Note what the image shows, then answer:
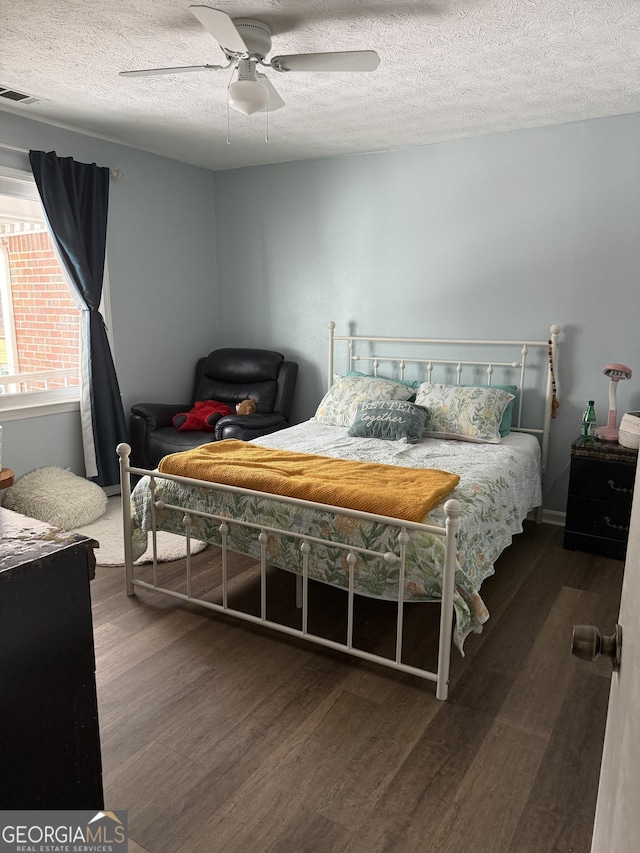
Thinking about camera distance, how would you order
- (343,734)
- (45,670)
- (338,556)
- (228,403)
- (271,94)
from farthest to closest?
(228,403)
(271,94)
(338,556)
(343,734)
(45,670)

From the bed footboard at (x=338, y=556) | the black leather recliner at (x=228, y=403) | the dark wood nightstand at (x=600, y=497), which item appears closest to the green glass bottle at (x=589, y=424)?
the dark wood nightstand at (x=600, y=497)

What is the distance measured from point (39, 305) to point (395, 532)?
3.32 metres

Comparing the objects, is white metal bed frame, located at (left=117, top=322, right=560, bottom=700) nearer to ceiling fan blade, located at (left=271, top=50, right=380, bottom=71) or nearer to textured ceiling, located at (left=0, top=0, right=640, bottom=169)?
textured ceiling, located at (left=0, top=0, right=640, bottom=169)

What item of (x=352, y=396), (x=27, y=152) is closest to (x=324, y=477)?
(x=352, y=396)

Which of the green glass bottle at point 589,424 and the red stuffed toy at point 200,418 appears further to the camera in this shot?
the red stuffed toy at point 200,418

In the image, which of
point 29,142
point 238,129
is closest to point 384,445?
point 238,129

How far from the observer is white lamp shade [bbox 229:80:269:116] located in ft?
7.64

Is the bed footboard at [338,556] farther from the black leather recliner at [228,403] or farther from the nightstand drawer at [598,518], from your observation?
the nightstand drawer at [598,518]

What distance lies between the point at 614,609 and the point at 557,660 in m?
0.61

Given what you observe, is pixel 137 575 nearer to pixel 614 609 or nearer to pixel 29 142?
pixel 614 609

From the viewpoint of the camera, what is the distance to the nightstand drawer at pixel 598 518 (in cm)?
338

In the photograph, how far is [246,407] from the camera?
15.2 ft

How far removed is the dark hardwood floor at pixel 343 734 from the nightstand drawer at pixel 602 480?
716mm

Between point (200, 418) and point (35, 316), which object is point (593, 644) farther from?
point (35, 316)
